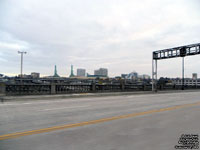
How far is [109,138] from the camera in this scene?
16.0ft

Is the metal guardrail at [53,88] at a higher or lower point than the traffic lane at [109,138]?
higher

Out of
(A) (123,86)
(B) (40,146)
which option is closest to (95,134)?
(B) (40,146)

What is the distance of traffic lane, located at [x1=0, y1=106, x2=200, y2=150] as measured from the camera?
14.1 feet

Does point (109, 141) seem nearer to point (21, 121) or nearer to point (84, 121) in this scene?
point (84, 121)

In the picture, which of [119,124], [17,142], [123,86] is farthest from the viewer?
[123,86]

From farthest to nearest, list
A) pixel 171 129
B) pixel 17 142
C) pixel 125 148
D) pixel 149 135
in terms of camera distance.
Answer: pixel 171 129
pixel 149 135
pixel 17 142
pixel 125 148

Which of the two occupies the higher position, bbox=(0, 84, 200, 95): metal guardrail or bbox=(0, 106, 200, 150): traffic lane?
bbox=(0, 84, 200, 95): metal guardrail

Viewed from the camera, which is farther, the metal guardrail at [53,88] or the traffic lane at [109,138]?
the metal guardrail at [53,88]

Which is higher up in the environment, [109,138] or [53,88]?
[53,88]

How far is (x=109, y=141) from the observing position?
15.2ft

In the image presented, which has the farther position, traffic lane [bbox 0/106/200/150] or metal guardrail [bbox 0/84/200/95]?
metal guardrail [bbox 0/84/200/95]

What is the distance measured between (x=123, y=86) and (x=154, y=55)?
892cm

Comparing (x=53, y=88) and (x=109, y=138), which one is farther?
(x=53, y=88)

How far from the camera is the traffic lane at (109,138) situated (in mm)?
4295
